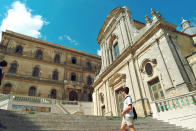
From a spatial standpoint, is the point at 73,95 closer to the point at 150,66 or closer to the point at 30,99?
the point at 30,99

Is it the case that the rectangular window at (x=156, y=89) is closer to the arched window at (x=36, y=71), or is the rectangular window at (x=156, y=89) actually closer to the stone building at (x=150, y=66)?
the stone building at (x=150, y=66)

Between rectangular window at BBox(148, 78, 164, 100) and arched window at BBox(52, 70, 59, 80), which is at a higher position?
arched window at BBox(52, 70, 59, 80)

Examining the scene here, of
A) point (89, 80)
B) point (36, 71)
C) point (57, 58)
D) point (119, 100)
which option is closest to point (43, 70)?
point (36, 71)

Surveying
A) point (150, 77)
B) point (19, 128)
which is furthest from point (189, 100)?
point (19, 128)

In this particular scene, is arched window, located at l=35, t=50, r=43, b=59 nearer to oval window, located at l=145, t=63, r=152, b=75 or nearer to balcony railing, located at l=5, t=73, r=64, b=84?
balcony railing, located at l=5, t=73, r=64, b=84

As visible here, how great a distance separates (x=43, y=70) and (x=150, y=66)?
727 inches

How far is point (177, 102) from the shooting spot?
277 inches

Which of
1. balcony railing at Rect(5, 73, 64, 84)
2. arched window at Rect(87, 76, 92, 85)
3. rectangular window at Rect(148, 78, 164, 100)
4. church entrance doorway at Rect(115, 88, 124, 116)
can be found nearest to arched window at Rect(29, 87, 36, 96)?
balcony railing at Rect(5, 73, 64, 84)

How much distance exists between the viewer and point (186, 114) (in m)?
6.47

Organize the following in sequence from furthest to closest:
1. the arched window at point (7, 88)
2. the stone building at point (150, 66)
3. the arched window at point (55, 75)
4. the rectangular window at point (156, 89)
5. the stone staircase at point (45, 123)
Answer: the arched window at point (55, 75)
the arched window at point (7, 88)
the rectangular window at point (156, 89)
the stone building at point (150, 66)
the stone staircase at point (45, 123)

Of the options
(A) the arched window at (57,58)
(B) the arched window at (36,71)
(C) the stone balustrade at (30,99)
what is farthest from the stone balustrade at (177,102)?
(A) the arched window at (57,58)

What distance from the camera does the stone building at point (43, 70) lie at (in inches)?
829

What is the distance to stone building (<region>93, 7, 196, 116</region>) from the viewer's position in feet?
27.6

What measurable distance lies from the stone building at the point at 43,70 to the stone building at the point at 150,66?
25.7 feet
